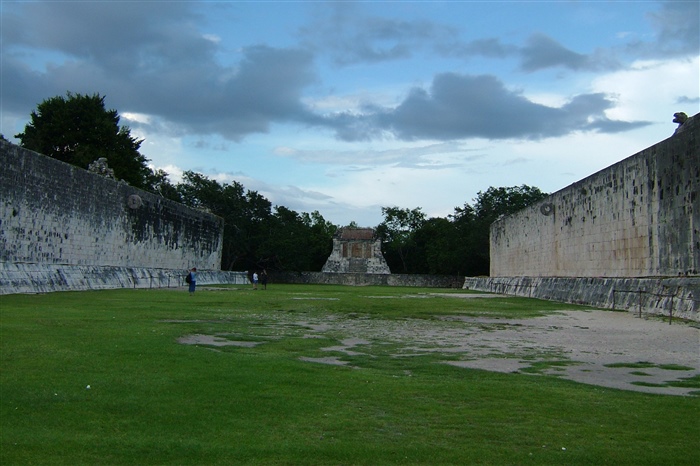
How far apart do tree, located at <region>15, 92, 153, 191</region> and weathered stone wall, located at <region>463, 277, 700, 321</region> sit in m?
26.5

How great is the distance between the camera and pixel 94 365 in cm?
584

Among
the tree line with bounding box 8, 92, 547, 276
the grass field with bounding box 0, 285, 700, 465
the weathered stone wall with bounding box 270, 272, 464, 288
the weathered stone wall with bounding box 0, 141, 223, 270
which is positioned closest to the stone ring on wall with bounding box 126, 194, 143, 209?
the weathered stone wall with bounding box 0, 141, 223, 270

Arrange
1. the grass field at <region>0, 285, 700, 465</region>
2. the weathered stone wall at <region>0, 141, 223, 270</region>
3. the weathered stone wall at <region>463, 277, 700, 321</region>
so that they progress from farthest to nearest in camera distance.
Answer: the weathered stone wall at <region>0, 141, 223, 270</region>, the weathered stone wall at <region>463, 277, 700, 321</region>, the grass field at <region>0, 285, 700, 465</region>

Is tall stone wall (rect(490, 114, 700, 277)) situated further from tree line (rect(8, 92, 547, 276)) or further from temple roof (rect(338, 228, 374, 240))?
temple roof (rect(338, 228, 374, 240))

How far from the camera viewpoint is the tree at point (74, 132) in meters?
40.0

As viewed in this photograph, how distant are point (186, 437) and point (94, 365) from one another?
2308 mm

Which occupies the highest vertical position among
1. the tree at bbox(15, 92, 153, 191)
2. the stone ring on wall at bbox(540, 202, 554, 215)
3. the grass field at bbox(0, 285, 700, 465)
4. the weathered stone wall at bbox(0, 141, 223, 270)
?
the tree at bbox(15, 92, 153, 191)

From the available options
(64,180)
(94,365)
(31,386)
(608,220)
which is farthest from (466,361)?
(64,180)

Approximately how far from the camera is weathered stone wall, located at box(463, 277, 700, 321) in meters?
12.7

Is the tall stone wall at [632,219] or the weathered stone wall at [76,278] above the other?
the tall stone wall at [632,219]

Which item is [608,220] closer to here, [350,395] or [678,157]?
[678,157]

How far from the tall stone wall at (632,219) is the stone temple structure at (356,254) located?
39064mm

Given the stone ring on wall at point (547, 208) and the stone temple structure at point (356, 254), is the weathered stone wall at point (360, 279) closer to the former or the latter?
the stone temple structure at point (356, 254)

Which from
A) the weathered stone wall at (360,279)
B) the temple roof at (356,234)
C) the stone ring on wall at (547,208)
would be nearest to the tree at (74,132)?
the weathered stone wall at (360,279)
